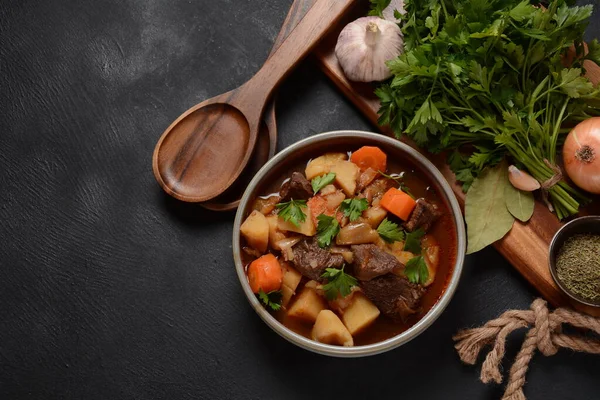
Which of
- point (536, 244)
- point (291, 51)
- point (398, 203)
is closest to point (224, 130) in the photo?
point (291, 51)

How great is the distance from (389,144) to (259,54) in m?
0.91

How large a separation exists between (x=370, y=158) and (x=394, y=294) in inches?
25.1

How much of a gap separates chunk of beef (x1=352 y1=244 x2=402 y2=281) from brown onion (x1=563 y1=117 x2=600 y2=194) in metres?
0.90

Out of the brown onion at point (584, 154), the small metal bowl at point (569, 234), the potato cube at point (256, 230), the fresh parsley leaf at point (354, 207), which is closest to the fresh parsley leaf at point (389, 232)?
the fresh parsley leaf at point (354, 207)

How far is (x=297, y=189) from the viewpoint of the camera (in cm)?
317

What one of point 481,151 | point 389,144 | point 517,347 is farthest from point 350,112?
point 517,347

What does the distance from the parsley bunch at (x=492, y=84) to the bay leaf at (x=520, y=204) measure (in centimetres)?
11

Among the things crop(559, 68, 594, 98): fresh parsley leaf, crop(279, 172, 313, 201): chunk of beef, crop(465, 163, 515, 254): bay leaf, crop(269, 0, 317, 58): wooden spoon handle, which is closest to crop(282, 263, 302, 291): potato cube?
crop(279, 172, 313, 201): chunk of beef

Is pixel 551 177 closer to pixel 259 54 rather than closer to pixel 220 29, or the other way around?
pixel 259 54

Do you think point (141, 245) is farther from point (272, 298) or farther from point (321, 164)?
point (321, 164)

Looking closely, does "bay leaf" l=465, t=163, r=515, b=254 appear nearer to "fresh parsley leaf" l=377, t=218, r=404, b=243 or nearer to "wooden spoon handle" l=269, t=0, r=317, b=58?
"fresh parsley leaf" l=377, t=218, r=404, b=243

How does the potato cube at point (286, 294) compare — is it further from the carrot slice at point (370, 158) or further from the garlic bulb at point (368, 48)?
the garlic bulb at point (368, 48)

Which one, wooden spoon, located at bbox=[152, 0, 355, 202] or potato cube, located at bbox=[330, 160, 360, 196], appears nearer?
potato cube, located at bbox=[330, 160, 360, 196]

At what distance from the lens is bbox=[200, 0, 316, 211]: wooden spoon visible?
3.44 meters
